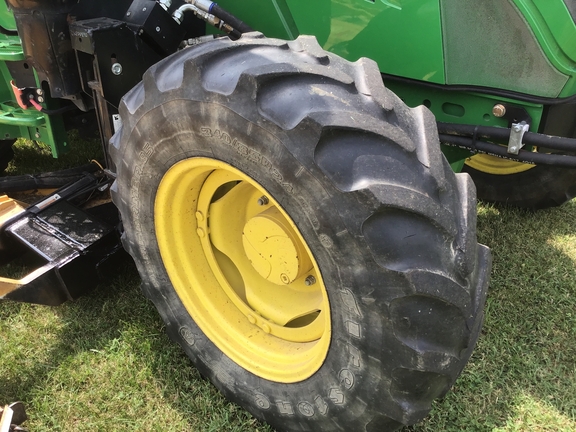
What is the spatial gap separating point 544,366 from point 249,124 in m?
1.61

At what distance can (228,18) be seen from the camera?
2.05m

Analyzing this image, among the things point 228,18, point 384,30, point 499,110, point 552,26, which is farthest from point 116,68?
point 552,26

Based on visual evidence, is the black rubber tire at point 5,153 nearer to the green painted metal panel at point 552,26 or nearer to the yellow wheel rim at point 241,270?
the yellow wheel rim at point 241,270

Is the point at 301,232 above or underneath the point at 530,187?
above

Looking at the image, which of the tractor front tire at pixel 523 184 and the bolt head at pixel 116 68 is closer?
the bolt head at pixel 116 68

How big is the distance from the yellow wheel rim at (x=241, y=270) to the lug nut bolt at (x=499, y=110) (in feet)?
2.89

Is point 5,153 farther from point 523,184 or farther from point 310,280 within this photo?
point 523,184

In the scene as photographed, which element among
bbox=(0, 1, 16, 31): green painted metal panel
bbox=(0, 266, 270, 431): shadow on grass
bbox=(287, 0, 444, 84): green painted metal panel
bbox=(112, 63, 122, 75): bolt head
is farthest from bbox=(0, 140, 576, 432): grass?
bbox=(0, 1, 16, 31): green painted metal panel

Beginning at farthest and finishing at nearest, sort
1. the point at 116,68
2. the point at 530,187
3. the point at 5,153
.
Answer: the point at 5,153 → the point at 530,187 → the point at 116,68

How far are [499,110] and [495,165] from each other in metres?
1.33

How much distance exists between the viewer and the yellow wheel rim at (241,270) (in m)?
1.77

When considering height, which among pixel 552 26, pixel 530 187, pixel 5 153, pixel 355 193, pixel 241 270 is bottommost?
pixel 5 153

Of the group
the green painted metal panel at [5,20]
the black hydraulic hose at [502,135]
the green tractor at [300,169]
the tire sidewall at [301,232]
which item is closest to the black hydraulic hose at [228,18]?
the green tractor at [300,169]

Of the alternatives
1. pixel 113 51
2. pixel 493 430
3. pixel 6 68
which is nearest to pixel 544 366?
pixel 493 430
